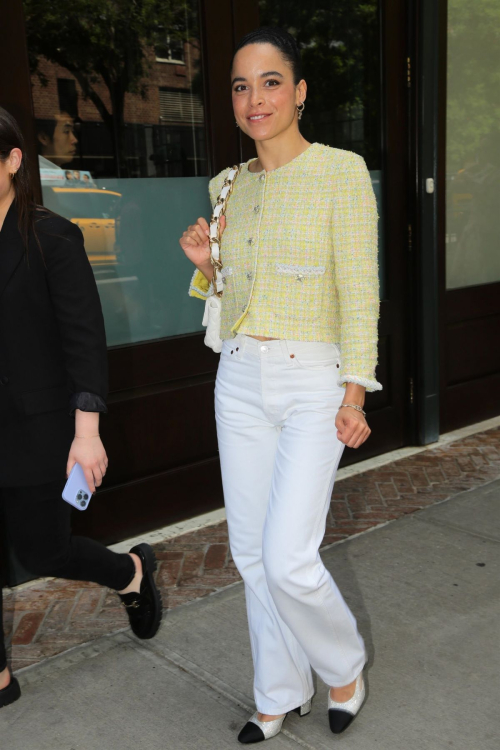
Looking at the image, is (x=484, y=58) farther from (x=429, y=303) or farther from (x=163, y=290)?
(x=163, y=290)

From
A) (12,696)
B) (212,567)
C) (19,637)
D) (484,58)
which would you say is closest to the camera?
(12,696)

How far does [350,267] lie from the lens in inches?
93.0

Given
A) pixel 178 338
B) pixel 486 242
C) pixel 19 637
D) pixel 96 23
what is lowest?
pixel 19 637

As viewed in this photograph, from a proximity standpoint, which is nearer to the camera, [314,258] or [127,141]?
[314,258]

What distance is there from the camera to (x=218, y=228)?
8.73ft

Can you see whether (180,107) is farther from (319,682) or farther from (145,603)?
(319,682)

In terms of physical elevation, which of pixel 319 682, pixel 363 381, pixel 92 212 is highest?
pixel 92 212

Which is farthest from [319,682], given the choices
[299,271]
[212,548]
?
[299,271]

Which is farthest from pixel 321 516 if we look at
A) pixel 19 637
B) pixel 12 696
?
pixel 19 637

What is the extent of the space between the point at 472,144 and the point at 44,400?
15.2 ft

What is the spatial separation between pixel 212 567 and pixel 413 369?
2.39 m

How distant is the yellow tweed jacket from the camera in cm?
237

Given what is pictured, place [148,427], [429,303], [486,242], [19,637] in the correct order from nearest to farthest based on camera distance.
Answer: [19,637]
[148,427]
[429,303]
[486,242]

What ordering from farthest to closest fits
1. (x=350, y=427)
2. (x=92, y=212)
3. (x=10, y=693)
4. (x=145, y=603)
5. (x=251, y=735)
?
1. (x=92, y=212)
2. (x=145, y=603)
3. (x=10, y=693)
4. (x=251, y=735)
5. (x=350, y=427)
